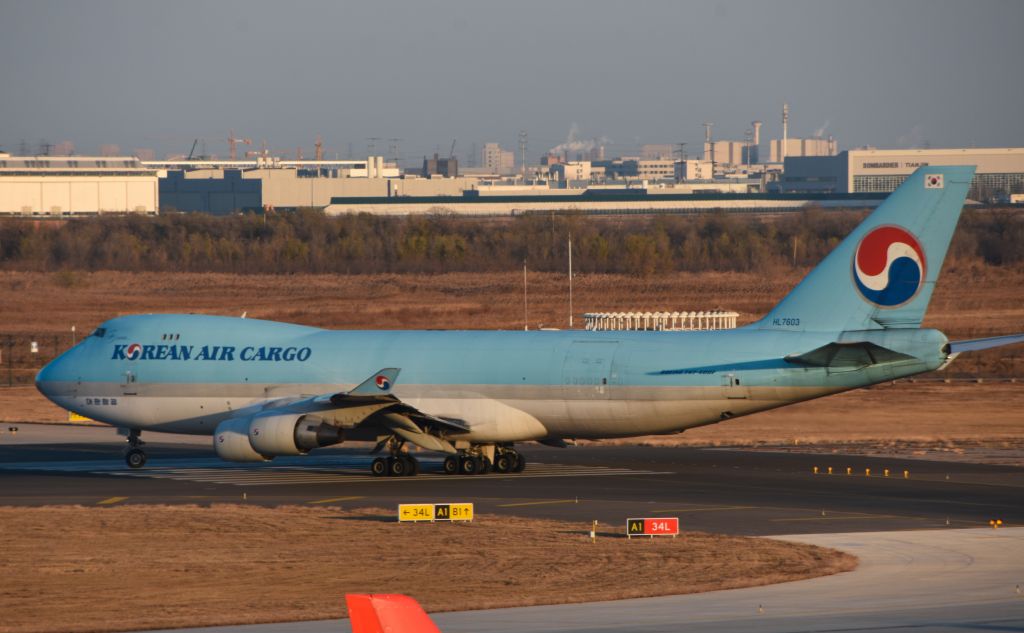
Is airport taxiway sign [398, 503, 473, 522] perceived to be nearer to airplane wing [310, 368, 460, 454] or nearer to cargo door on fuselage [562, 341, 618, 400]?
airplane wing [310, 368, 460, 454]

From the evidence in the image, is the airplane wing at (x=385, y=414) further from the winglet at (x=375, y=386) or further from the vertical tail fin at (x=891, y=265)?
the vertical tail fin at (x=891, y=265)

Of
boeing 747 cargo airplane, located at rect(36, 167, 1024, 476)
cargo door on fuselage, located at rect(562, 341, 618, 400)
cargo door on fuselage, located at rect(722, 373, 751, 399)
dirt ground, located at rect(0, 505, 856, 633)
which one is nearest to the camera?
dirt ground, located at rect(0, 505, 856, 633)

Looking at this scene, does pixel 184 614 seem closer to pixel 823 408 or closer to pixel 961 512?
pixel 961 512

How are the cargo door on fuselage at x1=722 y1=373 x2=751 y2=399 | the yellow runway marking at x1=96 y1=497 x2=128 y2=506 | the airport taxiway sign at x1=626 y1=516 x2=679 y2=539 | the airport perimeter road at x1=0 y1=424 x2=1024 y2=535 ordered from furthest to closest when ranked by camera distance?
the cargo door on fuselage at x1=722 y1=373 x2=751 y2=399 → the yellow runway marking at x1=96 y1=497 x2=128 y2=506 → the airport perimeter road at x1=0 y1=424 x2=1024 y2=535 → the airport taxiway sign at x1=626 y1=516 x2=679 y2=539

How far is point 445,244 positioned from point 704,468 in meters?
85.9

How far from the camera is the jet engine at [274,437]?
42.4 meters

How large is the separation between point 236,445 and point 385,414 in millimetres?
4206

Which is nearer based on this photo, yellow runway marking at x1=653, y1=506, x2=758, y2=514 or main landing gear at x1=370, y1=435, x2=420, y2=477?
yellow runway marking at x1=653, y1=506, x2=758, y2=514

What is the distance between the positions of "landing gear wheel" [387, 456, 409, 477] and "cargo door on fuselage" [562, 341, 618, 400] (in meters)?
5.37

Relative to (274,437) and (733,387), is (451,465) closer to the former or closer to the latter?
(274,437)

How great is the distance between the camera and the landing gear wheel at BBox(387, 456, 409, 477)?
44250 millimetres

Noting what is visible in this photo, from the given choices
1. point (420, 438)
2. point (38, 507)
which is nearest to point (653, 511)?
point (420, 438)

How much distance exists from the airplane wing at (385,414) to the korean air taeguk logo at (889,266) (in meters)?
11.7

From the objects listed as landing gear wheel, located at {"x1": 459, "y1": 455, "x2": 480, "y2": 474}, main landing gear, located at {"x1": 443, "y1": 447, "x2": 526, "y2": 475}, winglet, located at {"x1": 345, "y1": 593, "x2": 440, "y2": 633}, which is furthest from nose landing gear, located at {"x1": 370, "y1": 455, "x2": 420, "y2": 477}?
winglet, located at {"x1": 345, "y1": 593, "x2": 440, "y2": 633}
